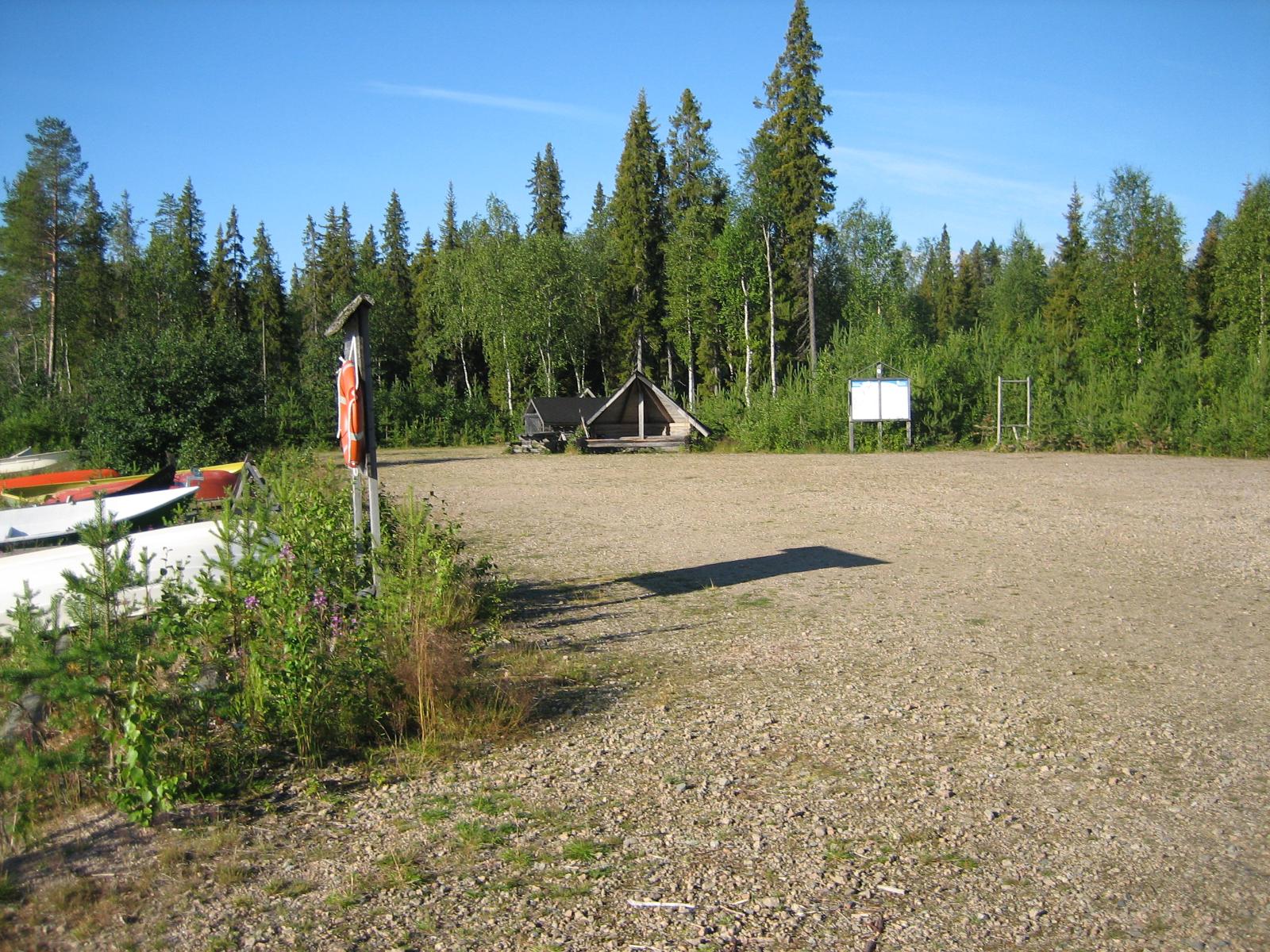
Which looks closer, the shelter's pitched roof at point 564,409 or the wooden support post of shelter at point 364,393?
the wooden support post of shelter at point 364,393

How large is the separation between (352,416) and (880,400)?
2571 cm

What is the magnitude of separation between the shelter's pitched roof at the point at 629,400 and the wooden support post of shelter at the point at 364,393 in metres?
27.7

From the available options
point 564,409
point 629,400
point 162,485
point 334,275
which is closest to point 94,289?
point 334,275

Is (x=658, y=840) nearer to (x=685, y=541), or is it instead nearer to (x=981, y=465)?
(x=685, y=541)

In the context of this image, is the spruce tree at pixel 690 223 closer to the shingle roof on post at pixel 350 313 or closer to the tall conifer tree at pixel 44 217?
the tall conifer tree at pixel 44 217

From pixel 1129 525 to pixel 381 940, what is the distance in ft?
40.8

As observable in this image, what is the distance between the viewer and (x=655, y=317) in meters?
50.8

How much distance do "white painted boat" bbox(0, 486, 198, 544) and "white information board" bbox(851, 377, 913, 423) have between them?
75.8 ft

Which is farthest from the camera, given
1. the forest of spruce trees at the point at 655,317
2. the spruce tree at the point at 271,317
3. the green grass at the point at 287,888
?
the spruce tree at the point at 271,317

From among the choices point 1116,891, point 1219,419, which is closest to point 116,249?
point 1219,419

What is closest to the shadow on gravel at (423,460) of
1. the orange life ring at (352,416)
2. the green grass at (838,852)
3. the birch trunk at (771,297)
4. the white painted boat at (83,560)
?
the birch trunk at (771,297)

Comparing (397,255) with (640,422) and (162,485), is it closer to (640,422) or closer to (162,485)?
(640,422)

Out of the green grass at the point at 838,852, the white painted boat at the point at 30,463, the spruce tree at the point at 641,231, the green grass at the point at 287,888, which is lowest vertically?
the green grass at the point at 838,852

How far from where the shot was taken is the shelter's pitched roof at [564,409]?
37.1 m
